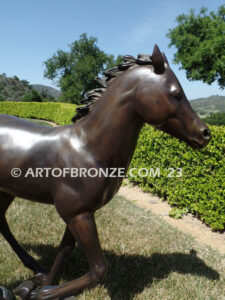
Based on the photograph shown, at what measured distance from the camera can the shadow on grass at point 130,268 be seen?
2.65m

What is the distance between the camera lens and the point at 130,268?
2.96m

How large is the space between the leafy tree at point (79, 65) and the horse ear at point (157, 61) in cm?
4318

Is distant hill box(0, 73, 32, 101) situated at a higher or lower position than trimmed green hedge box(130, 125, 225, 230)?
higher

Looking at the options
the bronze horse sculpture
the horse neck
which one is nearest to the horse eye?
the bronze horse sculpture

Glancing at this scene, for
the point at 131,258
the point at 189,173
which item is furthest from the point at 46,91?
the point at 131,258

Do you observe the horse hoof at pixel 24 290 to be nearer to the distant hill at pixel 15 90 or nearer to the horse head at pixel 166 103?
the horse head at pixel 166 103

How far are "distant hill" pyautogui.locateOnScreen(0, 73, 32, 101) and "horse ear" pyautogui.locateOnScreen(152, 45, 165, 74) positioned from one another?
176 feet

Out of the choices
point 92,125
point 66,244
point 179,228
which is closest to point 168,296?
point 66,244

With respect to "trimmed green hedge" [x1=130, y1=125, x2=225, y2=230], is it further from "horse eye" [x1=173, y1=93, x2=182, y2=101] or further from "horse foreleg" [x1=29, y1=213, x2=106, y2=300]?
"horse foreleg" [x1=29, y1=213, x2=106, y2=300]

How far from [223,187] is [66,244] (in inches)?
128

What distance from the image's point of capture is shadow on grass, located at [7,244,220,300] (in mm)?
2652

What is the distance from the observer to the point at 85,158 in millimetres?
1895

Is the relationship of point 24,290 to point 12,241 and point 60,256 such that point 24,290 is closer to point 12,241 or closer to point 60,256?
point 60,256

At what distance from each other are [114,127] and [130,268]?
1895mm
